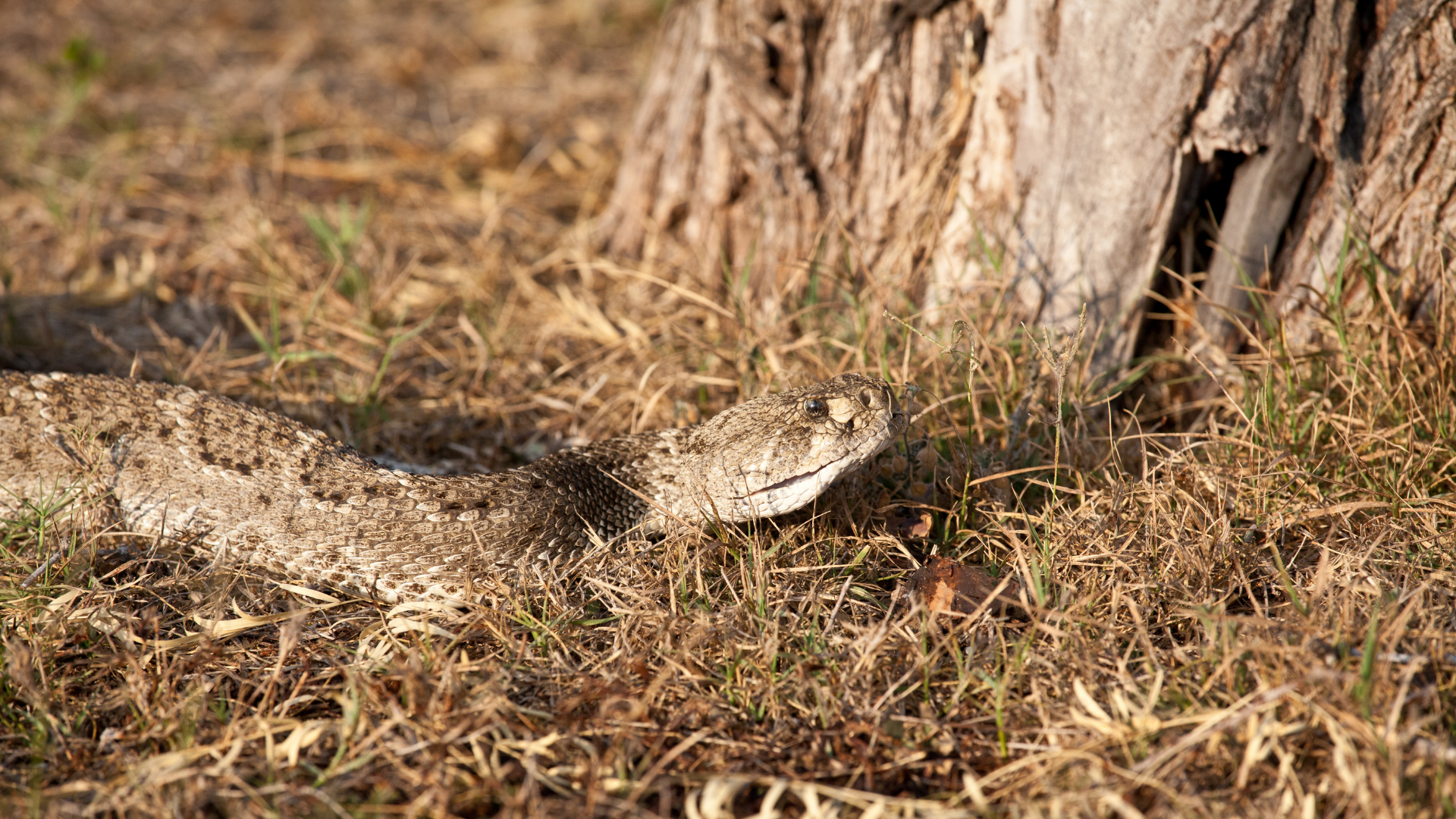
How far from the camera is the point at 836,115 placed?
460 cm

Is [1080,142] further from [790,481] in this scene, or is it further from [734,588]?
[734,588]

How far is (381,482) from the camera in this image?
3.33 m

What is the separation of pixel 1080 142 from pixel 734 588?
2268 mm

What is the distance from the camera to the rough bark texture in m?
3.62

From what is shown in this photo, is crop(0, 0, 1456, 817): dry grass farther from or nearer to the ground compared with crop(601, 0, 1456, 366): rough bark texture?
nearer to the ground

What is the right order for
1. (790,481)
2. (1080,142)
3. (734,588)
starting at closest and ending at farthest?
(734,588), (790,481), (1080,142)

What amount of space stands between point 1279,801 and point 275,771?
2407mm

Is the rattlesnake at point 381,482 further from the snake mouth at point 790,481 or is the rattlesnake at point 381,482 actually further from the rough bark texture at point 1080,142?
the rough bark texture at point 1080,142

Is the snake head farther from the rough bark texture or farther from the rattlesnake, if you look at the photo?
the rough bark texture

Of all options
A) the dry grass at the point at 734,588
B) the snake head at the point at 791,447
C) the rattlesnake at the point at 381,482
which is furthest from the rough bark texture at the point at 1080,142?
the rattlesnake at the point at 381,482

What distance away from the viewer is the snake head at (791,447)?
3182mm

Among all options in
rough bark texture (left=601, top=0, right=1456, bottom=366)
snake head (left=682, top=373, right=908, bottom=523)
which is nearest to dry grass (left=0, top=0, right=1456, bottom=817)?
snake head (left=682, top=373, right=908, bottom=523)

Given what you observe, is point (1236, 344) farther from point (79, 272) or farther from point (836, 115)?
point (79, 272)

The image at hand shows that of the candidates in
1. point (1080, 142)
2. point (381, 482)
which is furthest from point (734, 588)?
point (1080, 142)
